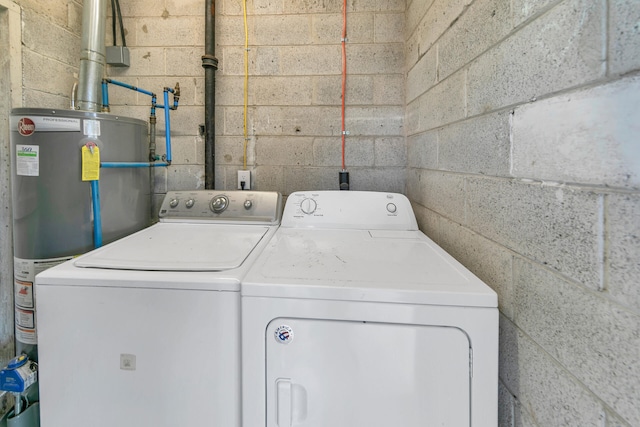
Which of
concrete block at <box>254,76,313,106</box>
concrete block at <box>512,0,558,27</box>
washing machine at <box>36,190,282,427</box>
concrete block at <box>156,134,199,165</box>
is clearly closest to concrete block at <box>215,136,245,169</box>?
concrete block at <box>156,134,199,165</box>

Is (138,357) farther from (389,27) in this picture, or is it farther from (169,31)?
(389,27)

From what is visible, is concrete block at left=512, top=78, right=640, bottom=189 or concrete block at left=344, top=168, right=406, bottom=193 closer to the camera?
concrete block at left=512, top=78, right=640, bottom=189

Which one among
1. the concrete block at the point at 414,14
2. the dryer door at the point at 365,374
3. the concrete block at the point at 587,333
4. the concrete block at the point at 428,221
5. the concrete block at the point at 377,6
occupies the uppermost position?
the concrete block at the point at 377,6

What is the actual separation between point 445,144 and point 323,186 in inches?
31.1

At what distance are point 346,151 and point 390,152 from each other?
10.2 inches

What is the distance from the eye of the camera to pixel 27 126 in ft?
3.73

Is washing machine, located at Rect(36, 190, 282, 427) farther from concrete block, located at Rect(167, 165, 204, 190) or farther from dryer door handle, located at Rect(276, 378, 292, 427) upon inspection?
concrete block, located at Rect(167, 165, 204, 190)

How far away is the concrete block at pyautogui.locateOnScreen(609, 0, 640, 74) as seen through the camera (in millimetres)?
430

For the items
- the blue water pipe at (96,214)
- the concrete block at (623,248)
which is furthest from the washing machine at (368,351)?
the blue water pipe at (96,214)

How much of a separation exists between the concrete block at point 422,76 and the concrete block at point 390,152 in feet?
0.79

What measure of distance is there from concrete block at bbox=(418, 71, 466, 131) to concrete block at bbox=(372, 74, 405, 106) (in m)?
0.31

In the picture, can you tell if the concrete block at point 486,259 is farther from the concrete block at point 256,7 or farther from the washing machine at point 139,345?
the concrete block at point 256,7

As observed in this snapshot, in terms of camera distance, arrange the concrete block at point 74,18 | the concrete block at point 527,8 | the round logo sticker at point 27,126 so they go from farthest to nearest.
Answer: the concrete block at point 74,18 < the round logo sticker at point 27,126 < the concrete block at point 527,8

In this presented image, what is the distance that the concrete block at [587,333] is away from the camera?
0.44 m
